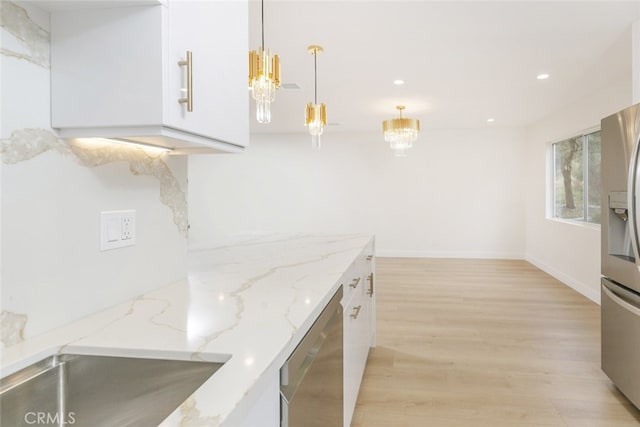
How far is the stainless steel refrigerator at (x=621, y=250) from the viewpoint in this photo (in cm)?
209

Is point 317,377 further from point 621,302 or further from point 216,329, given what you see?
point 621,302

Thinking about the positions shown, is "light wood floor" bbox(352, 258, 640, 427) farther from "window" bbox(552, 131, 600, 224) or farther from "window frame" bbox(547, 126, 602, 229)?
"window" bbox(552, 131, 600, 224)

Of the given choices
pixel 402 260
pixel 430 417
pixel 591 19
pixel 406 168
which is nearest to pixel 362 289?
pixel 430 417

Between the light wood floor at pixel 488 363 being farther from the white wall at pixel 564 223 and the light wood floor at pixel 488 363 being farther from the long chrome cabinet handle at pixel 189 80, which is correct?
the long chrome cabinet handle at pixel 189 80

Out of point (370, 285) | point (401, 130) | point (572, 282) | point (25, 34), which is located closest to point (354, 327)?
point (370, 285)

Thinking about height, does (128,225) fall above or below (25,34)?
below

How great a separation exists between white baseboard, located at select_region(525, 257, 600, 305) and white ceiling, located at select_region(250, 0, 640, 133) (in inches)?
90.4

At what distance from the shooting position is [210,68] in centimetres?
123

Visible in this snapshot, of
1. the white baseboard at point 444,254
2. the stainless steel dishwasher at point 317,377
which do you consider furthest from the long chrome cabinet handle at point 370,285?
the white baseboard at point 444,254

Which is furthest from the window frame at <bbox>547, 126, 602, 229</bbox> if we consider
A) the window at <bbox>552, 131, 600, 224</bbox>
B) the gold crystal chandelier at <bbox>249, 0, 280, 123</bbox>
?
the gold crystal chandelier at <bbox>249, 0, 280, 123</bbox>

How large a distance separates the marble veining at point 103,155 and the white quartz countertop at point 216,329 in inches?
12.7

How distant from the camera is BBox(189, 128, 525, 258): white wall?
7.64 metres

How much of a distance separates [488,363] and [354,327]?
1.40 m

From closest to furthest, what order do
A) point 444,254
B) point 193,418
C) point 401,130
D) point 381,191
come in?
point 193,418
point 401,130
point 444,254
point 381,191
